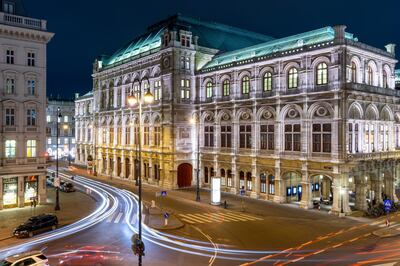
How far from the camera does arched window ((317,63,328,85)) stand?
41.4 metres

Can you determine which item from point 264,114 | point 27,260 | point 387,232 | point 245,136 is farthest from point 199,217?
point 27,260

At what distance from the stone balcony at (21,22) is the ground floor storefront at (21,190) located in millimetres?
17234

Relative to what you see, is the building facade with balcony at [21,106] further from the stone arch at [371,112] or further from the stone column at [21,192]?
the stone arch at [371,112]

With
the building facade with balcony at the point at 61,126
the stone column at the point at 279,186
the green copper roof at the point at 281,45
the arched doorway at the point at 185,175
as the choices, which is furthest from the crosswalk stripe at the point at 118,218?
the building facade with balcony at the point at 61,126

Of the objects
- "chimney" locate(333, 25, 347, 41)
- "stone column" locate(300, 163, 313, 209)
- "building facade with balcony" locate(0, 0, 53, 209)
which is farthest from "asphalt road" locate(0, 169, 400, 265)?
"chimney" locate(333, 25, 347, 41)

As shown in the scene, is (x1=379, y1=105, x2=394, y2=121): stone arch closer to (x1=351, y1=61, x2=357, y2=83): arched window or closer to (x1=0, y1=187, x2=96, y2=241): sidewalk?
(x1=351, y1=61, x2=357, y2=83): arched window

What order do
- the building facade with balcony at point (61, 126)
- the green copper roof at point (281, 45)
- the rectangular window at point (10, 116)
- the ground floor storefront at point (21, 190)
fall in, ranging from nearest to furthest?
the ground floor storefront at point (21, 190)
the rectangular window at point (10, 116)
the green copper roof at point (281, 45)
the building facade with balcony at point (61, 126)

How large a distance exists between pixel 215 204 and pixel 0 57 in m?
29.6

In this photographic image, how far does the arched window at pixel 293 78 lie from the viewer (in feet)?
146

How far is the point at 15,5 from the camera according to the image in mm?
43750

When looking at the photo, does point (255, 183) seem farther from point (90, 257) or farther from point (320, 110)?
point (90, 257)

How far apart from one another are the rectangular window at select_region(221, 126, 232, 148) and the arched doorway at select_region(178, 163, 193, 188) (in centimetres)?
783

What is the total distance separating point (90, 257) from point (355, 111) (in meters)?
32.3

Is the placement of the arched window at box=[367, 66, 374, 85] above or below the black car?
above
